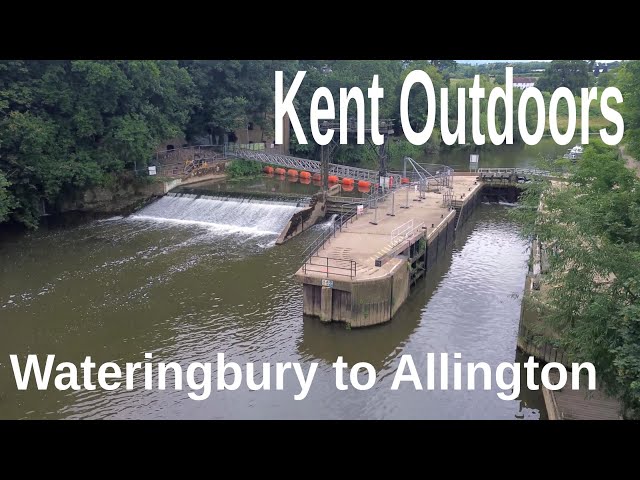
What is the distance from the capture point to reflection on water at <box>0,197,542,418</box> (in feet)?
54.1

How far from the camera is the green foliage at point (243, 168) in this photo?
46.8 metres

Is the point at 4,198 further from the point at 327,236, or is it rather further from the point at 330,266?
the point at 330,266

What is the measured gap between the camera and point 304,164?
4509 centimetres

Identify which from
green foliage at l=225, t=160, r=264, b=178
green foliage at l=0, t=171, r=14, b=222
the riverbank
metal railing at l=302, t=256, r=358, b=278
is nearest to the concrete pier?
metal railing at l=302, t=256, r=358, b=278

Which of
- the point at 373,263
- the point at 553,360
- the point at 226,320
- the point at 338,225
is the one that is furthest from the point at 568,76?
the point at 226,320

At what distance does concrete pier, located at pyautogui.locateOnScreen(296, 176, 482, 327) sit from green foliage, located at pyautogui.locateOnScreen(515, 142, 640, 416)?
5625 millimetres

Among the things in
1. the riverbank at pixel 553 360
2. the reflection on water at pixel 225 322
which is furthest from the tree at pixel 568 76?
the riverbank at pixel 553 360

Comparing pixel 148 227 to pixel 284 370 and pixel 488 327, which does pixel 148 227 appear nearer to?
pixel 284 370

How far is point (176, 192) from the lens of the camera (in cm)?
3997

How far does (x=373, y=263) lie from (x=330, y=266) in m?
1.93

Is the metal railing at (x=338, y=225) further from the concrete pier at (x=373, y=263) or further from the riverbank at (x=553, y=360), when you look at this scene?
the riverbank at (x=553, y=360)

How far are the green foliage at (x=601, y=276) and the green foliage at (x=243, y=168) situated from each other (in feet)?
105

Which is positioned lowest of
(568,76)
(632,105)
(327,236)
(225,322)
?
(225,322)

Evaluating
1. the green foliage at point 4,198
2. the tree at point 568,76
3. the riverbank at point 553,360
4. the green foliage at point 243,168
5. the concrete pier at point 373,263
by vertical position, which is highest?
the tree at point 568,76
